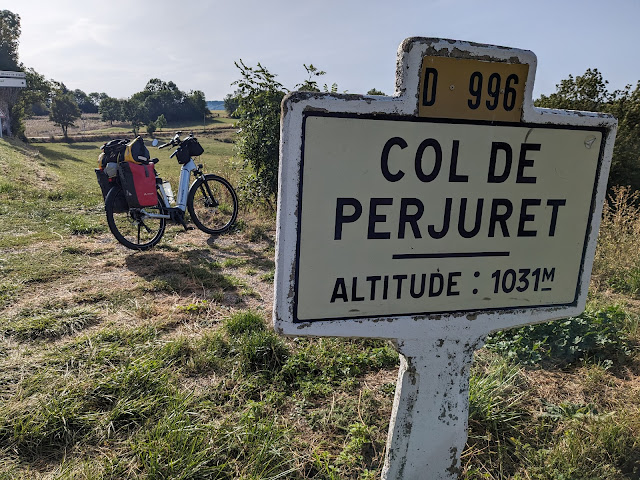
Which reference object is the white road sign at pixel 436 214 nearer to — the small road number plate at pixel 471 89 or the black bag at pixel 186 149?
the small road number plate at pixel 471 89

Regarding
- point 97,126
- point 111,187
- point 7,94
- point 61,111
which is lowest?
point 111,187

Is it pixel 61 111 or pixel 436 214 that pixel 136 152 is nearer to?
pixel 436 214

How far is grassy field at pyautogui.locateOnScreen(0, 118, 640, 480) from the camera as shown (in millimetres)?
1757

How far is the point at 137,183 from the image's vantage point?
476cm

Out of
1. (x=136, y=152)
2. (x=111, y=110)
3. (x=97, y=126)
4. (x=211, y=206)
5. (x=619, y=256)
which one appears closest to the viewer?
(x=619, y=256)

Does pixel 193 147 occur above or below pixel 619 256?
above

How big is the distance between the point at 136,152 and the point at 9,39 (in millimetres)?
42413

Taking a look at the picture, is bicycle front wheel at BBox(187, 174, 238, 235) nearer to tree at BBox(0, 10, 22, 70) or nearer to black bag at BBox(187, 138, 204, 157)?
black bag at BBox(187, 138, 204, 157)

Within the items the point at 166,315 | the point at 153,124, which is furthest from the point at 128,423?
the point at 153,124

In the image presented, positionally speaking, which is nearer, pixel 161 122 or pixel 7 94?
pixel 7 94

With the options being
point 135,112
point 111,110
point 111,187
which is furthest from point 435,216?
point 111,110

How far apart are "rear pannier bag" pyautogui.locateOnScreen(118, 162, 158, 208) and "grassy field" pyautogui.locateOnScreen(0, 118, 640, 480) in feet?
4.16

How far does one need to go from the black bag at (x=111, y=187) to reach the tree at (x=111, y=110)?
73.3m

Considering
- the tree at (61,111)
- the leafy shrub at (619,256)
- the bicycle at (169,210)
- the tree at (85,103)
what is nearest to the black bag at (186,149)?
the bicycle at (169,210)
